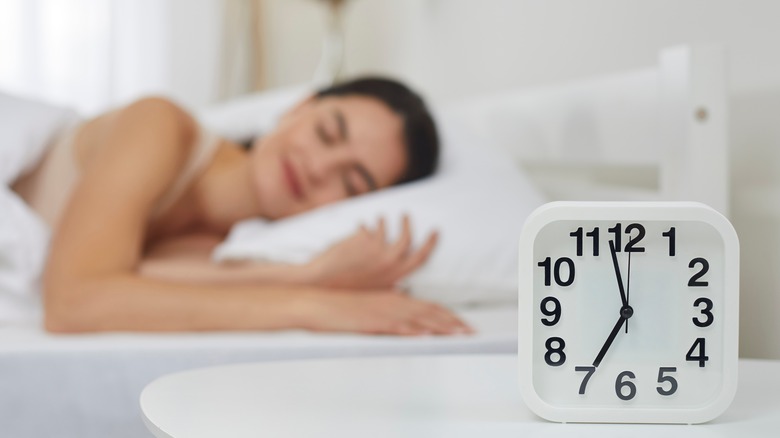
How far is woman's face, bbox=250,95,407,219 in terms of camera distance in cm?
134

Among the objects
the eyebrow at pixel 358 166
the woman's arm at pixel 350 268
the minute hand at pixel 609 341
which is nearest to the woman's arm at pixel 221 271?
the woman's arm at pixel 350 268

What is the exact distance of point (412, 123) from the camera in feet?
4.58

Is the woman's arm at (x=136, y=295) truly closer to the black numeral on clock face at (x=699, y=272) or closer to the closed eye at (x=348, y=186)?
the closed eye at (x=348, y=186)

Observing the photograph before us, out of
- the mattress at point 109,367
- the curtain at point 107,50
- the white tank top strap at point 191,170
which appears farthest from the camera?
the curtain at point 107,50

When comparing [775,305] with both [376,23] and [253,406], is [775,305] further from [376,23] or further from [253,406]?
[376,23]

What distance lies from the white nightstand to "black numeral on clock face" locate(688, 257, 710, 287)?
0.09 metres

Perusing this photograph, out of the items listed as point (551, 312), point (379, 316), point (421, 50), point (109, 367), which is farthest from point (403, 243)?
point (421, 50)

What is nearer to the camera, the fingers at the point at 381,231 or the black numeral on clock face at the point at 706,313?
the black numeral on clock face at the point at 706,313

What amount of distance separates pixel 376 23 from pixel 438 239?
184 centimetres

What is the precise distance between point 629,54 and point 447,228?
0.40 meters

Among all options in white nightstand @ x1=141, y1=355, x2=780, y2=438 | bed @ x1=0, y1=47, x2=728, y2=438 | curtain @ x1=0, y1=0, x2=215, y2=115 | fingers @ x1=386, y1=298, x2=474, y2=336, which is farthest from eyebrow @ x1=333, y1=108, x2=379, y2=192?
curtain @ x1=0, y1=0, x2=215, y2=115

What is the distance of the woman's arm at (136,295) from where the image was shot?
39.8 inches

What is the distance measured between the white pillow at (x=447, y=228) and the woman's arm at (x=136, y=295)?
0.13m

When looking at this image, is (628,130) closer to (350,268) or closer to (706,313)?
(350,268)
